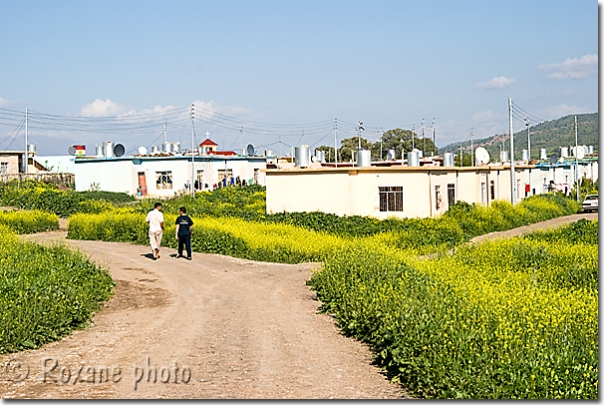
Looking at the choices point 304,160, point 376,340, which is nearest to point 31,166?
point 304,160

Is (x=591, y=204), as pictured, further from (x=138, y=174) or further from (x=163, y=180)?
(x=138, y=174)

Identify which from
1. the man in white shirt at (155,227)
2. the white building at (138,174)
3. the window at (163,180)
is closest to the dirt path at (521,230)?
the man in white shirt at (155,227)

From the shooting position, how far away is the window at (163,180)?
5084 centimetres

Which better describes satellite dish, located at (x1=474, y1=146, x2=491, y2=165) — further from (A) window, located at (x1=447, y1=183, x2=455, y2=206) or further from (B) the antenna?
(A) window, located at (x1=447, y1=183, x2=455, y2=206)

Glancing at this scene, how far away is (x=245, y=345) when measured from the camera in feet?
34.0

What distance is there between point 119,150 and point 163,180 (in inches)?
144

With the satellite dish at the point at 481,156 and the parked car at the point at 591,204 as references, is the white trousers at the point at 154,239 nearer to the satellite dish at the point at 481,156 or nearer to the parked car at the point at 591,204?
the satellite dish at the point at 481,156

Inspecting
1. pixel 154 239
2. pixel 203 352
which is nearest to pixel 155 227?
pixel 154 239

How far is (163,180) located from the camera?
50.9 m

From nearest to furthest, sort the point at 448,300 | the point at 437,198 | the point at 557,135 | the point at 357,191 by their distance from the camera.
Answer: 1. the point at 448,300
2. the point at 357,191
3. the point at 437,198
4. the point at 557,135

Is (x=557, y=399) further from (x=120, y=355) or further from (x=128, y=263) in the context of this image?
(x=128, y=263)

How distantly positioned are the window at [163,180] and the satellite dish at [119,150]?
2.80 meters

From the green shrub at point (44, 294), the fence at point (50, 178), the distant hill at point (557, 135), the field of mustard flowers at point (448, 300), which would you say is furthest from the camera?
the distant hill at point (557, 135)

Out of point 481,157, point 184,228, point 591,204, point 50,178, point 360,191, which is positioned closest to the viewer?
point 184,228
